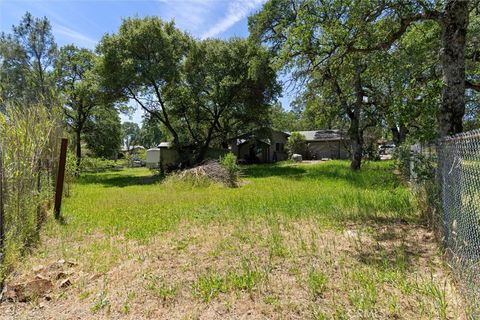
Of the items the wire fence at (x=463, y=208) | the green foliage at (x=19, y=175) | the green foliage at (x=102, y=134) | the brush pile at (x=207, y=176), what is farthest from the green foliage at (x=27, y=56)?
the wire fence at (x=463, y=208)

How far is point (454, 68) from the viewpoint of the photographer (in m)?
4.43

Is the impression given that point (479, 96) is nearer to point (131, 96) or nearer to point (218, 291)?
point (218, 291)

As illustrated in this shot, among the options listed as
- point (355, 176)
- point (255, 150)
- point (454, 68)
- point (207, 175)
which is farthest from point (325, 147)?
point (454, 68)

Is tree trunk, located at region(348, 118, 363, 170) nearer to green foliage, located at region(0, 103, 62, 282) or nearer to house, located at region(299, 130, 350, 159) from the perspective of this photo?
green foliage, located at region(0, 103, 62, 282)

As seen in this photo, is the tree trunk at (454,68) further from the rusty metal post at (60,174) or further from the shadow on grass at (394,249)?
the rusty metal post at (60,174)

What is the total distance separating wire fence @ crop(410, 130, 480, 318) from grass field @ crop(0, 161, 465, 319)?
23 centimetres

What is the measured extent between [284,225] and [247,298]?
2526mm

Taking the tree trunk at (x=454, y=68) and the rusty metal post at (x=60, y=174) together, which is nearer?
the tree trunk at (x=454, y=68)

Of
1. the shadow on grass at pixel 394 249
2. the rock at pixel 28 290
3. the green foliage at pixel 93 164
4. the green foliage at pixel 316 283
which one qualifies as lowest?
the rock at pixel 28 290

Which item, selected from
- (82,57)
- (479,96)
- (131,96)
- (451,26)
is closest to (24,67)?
(82,57)

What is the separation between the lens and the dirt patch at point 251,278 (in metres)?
2.64

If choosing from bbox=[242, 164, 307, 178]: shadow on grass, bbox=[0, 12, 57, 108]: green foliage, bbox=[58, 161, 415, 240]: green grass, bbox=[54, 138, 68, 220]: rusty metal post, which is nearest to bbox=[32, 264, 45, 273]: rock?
bbox=[58, 161, 415, 240]: green grass

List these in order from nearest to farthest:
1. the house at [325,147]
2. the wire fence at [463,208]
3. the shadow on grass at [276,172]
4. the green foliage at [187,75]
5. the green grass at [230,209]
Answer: the wire fence at [463,208] < the green grass at [230,209] < the shadow on grass at [276,172] < the green foliage at [187,75] < the house at [325,147]

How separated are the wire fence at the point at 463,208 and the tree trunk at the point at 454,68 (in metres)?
0.83
